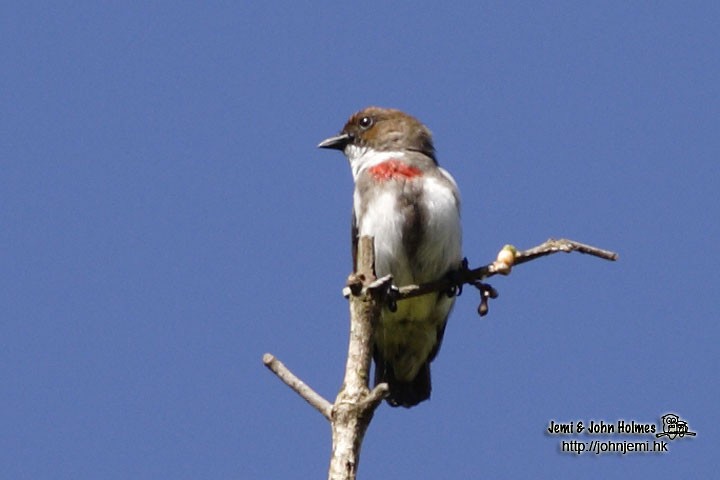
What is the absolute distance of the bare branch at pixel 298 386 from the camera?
17.1ft

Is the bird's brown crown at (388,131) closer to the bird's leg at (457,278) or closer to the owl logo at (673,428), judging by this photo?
the bird's leg at (457,278)

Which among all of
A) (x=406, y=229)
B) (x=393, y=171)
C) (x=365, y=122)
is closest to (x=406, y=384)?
(x=406, y=229)

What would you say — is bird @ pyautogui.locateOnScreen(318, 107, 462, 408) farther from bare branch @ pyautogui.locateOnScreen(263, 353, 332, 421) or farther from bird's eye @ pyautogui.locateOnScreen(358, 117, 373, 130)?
bare branch @ pyautogui.locateOnScreen(263, 353, 332, 421)

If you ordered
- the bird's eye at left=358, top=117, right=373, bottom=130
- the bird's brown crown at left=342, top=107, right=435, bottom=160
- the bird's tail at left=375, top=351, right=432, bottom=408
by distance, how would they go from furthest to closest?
the bird's eye at left=358, top=117, right=373, bottom=130, the bird's brown crown at left=342, top=107, right=435, bottom=160, the bird's tail at left=375, top=351, right=432, bottom=408

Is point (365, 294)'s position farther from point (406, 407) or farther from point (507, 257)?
point (406, 407)

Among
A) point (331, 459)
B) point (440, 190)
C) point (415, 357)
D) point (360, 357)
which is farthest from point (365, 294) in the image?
point (415, 357)

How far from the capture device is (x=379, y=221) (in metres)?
7.89

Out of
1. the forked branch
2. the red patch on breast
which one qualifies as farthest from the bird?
the forked branch

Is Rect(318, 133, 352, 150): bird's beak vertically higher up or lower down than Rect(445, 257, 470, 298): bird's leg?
higher up

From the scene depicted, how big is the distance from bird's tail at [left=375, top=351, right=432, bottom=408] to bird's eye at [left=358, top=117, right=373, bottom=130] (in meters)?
1.96

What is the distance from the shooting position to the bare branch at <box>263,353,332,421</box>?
521 cm

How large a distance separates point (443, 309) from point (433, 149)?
1.34 meters

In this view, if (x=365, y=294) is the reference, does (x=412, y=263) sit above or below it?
above

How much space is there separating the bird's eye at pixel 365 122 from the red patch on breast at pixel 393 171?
1.00 metres
